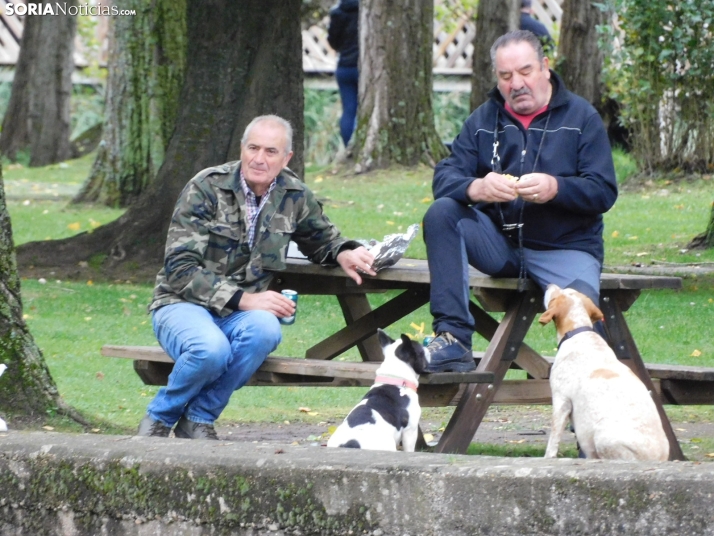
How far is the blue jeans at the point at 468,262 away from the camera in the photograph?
4836 millimetres

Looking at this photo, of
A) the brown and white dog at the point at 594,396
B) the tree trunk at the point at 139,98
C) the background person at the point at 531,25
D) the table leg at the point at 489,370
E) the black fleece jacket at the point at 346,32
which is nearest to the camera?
the brown and white dog at the point at 594,396

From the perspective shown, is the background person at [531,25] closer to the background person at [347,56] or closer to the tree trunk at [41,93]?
the background person at [347,56]

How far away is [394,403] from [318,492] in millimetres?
1152

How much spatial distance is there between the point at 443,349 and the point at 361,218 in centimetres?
782

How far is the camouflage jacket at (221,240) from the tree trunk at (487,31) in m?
10.2

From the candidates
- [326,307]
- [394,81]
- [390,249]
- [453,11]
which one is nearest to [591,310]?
[390,249]

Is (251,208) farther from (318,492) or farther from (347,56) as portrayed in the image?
(347,56)

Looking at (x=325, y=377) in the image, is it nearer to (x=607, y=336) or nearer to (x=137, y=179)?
(x=607, y=336)

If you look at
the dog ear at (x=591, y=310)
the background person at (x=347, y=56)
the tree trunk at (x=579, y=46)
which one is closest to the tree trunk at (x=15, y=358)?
the dog ear at (x=591, y=310)

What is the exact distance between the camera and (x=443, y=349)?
189 inches

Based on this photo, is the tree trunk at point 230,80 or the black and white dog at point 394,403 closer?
the black and white dog at point 394,403

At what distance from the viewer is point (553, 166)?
5.05m

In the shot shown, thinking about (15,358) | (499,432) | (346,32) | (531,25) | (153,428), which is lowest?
(499,432)

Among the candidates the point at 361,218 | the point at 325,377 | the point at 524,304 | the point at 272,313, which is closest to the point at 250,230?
the point at 272,313
